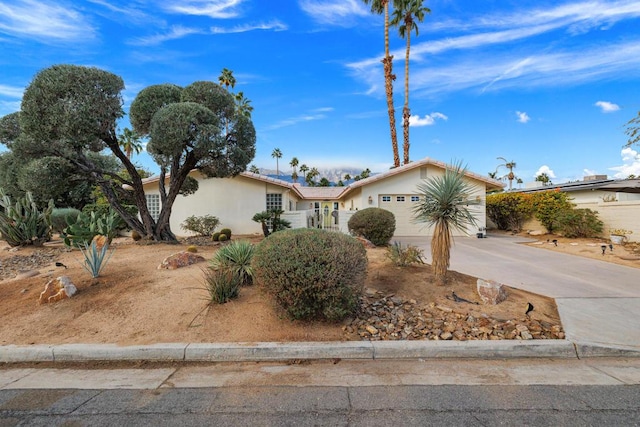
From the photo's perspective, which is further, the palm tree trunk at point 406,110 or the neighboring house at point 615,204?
the palm tree trunk at point 406,110

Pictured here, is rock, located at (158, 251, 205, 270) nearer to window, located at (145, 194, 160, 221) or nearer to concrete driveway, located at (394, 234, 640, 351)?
concrete driveway, located at (394, 234, 640, 351)

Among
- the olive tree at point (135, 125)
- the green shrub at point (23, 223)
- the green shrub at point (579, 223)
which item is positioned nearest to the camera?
the olive tree at point (135, 125)

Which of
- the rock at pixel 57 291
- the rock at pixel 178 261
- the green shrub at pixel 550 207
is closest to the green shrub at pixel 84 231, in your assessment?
the rock at pixel 178 261

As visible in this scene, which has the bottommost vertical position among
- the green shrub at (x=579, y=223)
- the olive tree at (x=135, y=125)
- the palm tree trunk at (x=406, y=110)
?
the green shrub at (x=579, y=223)

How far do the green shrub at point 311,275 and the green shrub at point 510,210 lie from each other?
18.3 meters

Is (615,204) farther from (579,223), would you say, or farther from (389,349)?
(389,349)

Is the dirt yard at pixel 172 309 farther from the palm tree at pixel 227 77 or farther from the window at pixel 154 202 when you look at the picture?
the palm tree at pixel 227 77

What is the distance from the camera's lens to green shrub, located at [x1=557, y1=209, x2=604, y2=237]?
607 inches

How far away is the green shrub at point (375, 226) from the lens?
41.1 feet

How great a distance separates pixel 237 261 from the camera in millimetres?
6141

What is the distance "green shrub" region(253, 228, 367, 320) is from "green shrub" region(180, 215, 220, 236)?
45.3ft

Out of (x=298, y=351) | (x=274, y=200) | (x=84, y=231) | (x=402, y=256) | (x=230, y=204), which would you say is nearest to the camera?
(x=298, y=351)

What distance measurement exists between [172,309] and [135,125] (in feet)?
31.6

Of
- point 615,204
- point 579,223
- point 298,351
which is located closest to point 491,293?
point 298,351
